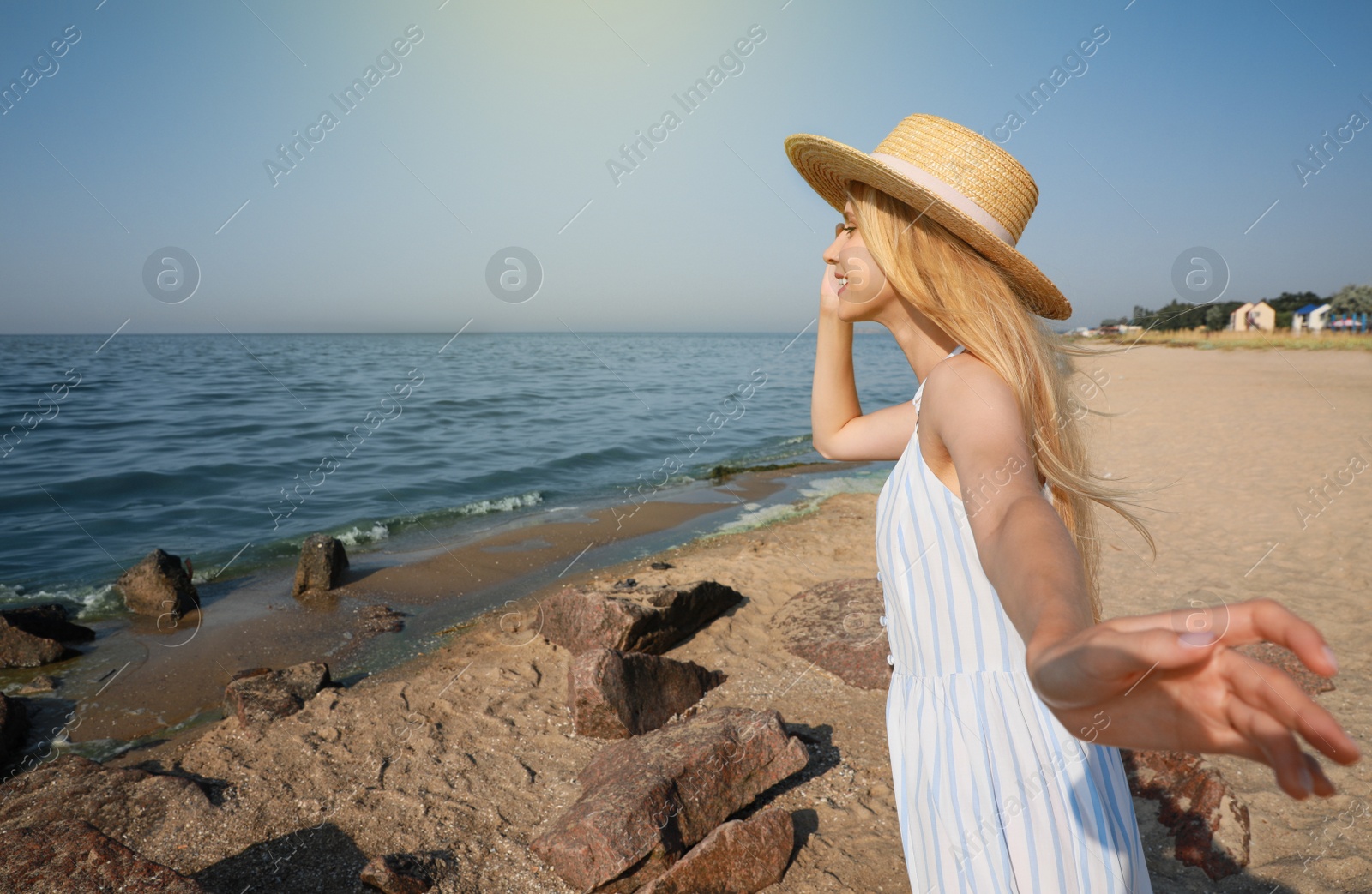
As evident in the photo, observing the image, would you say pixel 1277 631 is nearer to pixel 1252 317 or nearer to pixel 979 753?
pixel 979 753

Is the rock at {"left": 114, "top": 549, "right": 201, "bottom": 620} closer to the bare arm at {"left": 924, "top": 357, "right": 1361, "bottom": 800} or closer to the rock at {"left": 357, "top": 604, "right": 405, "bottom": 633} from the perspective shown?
the rock at {"left": 357, "top": 604, "right": 405, "bottom": 633}

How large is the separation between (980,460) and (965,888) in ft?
2.86

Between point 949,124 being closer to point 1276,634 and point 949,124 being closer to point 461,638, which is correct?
point 1276,634

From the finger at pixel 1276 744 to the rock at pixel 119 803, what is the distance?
441 cm

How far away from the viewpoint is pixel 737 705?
16.3 ft

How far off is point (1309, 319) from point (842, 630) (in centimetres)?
6404

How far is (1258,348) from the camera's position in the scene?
36812 millimetres

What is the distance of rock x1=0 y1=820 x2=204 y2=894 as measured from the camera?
2.69 meters

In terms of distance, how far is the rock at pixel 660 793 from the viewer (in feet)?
10.5

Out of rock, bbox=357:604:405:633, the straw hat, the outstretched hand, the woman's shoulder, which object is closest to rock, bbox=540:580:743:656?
rock, bbox=357:604:405:633

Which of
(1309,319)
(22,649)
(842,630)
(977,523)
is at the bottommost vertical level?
(22,649)

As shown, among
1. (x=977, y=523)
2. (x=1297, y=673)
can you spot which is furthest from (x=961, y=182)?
(x=1297, y=673)

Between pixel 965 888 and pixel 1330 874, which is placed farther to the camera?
pixel 1330 874

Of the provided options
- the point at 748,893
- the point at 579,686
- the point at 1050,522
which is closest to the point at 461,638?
the point at 579,686
